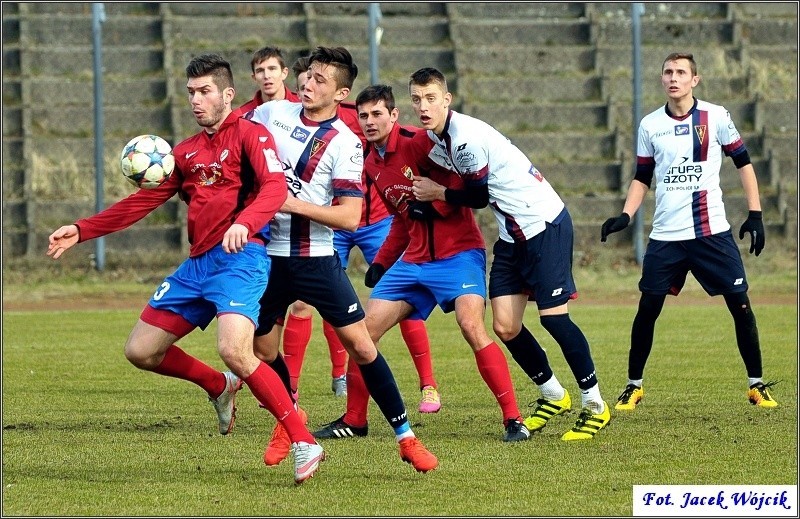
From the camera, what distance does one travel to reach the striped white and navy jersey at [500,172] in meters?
6.98

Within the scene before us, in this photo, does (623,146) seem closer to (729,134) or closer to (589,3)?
(589,3)

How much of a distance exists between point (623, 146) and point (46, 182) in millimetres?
8354

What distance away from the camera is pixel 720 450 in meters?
6.60

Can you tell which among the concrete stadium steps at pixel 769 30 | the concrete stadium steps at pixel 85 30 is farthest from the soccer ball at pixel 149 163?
the concrete stadium steps at pixel 769 30

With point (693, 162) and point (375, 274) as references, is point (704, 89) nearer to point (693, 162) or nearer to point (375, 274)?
point (693, 162)

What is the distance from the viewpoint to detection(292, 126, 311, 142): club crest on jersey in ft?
21.5

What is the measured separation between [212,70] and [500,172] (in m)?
1.78

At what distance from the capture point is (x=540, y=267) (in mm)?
7160

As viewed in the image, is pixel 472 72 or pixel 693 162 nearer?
pixel 693 162

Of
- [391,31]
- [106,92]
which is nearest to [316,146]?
[106,92]

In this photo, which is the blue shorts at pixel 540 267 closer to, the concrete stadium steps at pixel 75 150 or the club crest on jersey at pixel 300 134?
the club crest on jersey at pixel 300 134

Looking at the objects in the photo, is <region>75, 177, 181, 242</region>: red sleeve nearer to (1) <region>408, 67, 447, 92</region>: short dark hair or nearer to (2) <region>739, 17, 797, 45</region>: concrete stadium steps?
(1) <region>408, 67, 447, 92</region>: short dark hair

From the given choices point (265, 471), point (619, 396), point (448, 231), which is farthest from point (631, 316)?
point (265, 471)

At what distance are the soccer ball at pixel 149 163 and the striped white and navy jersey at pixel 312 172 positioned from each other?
586mm
